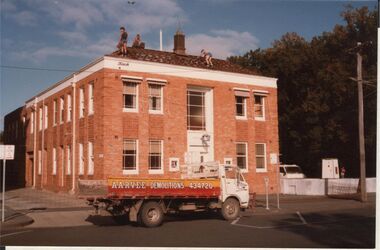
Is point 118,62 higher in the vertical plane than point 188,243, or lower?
higher

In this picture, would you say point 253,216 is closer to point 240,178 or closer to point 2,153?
point 240,178

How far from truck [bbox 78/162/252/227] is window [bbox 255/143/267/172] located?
14.1 metres

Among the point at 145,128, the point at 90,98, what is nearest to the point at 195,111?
the point at 145,128

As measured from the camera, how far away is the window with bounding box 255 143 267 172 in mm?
33688

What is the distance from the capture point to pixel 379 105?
13180 mm

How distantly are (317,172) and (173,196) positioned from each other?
32620mm

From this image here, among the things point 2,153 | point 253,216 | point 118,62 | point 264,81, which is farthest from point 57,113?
point 253,216

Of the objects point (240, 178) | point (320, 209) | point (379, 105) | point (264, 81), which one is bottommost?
point (320, 209)

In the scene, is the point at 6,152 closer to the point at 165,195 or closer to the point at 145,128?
the point at 165,195

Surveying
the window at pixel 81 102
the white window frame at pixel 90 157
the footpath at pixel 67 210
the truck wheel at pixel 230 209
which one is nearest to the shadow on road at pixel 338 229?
the truck wheel at pixel 230 209

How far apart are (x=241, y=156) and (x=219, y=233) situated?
18203mm

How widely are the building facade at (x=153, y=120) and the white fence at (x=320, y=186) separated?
113 centimetres

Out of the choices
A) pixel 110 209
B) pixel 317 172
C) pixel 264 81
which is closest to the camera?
pixel 110 209

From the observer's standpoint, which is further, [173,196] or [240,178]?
[240,178]
